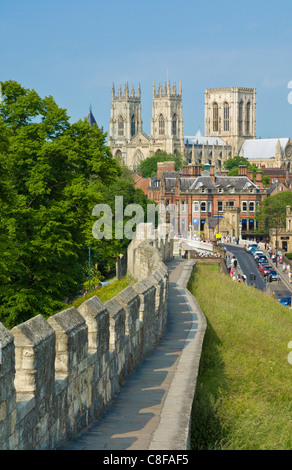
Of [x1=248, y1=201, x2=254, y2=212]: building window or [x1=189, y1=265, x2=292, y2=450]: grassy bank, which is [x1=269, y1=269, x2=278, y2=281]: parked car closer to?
[x1=248, y1=201, x2=254, y2=212]: building window

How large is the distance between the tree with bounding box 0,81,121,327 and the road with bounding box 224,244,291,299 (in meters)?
37.6

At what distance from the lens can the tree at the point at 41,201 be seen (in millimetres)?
28812

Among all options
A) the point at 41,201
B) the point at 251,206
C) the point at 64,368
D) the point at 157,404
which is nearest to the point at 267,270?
the point at 251,206

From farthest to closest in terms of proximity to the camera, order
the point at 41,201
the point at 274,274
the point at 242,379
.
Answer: the point at 274,274
the point at 41,201
the point at 242,379

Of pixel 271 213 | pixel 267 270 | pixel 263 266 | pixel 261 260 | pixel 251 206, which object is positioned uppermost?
pixel 251 206

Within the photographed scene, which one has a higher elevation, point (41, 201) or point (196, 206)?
point (196, 206)

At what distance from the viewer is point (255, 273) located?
8194cm

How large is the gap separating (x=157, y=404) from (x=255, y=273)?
70.1 metres

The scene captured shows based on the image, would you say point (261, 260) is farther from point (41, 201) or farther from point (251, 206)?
point (41, 201)

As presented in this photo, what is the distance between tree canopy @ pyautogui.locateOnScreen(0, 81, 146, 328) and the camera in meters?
28.8

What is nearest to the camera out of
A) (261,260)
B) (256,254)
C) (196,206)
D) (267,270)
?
(267,270)

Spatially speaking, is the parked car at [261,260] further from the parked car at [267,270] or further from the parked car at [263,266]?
the parked car at [267,270]

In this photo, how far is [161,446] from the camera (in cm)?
1000
